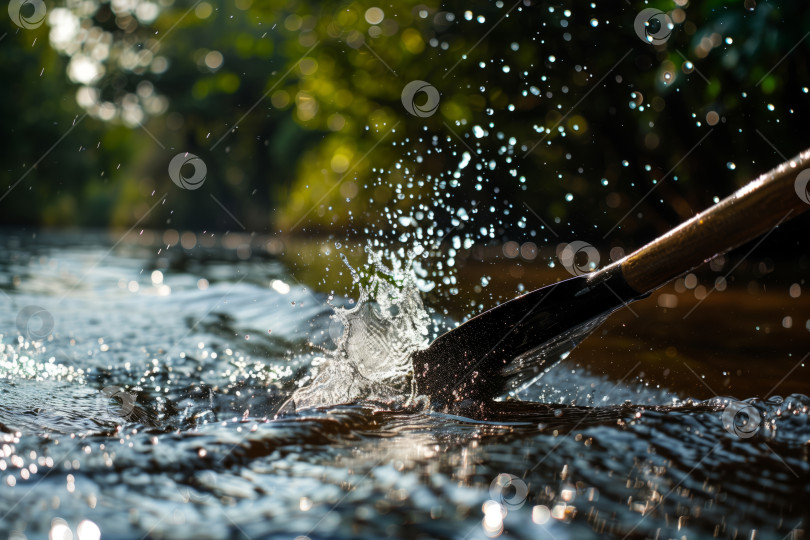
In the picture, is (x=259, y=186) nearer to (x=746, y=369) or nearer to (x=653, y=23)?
(x=653, y=23)

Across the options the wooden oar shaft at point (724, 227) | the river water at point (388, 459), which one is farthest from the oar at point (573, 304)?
the river water at point (388, 459)

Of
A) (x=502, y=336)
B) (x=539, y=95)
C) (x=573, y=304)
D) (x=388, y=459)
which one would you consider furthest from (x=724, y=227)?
(x=539, y=95)

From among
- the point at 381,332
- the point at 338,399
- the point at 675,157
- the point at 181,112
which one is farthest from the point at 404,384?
the point at 181,112

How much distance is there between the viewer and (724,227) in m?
1.67

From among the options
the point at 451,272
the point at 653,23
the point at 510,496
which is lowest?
the point at 510,496

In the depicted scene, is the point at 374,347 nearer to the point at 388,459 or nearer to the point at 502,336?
the point at 502,336

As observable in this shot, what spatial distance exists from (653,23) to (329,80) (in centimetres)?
488

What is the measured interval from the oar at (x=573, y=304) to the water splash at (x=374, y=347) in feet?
0.49

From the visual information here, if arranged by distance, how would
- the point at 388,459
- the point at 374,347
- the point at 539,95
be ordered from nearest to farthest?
the point at 388,459 < the point at 374,347 < the point at 539,95

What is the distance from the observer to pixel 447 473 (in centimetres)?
151

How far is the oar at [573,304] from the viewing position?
5.32ft

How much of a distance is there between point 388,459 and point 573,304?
2.71 feet

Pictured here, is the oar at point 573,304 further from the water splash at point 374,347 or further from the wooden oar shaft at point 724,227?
the water splash at point 374,347

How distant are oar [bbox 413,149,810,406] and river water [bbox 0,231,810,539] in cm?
13
